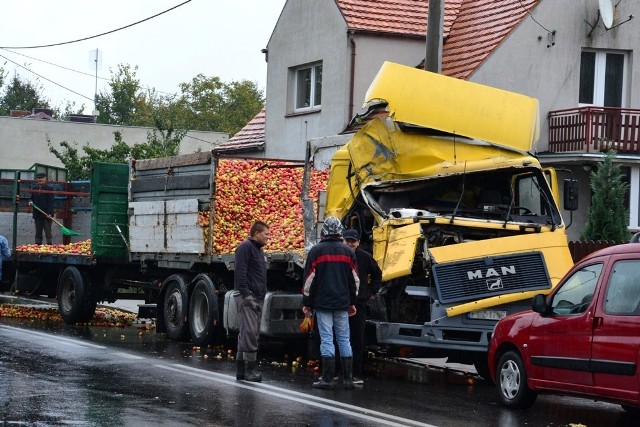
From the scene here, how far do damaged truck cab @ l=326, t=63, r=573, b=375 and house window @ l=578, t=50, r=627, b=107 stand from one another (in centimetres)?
1302

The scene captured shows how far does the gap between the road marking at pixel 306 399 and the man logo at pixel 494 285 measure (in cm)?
253

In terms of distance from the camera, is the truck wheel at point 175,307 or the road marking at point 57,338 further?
the truck wheel at point 175,307

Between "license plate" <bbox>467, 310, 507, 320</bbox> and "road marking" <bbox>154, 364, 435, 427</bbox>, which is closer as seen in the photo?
"road marking" <bbox>154, 364, 435, 427</bbox>

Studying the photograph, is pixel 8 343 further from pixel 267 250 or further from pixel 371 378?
pixel 371 378

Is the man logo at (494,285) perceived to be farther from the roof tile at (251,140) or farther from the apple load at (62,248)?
the roof tile at (251,140)

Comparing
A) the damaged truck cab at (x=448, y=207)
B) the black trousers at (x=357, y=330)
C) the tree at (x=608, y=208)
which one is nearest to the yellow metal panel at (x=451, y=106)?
the damaged truck cab at (x=448, y=207)

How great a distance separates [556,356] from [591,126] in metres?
16.2

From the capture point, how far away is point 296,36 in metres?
30.1

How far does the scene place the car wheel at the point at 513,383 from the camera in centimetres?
1205

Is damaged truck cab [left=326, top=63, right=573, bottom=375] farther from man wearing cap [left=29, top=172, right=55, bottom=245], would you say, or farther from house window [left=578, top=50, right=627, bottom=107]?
house window [left=578, top=50, right=627, bottom=107]

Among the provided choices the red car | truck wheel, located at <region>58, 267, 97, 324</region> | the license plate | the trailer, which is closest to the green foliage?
the trailer

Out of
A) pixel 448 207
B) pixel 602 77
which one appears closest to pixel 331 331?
pixel 448 207

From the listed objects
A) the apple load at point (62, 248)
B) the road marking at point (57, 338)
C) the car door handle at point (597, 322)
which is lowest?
the road marking at point (57, 338)

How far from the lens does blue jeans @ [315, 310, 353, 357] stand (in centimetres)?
1313
